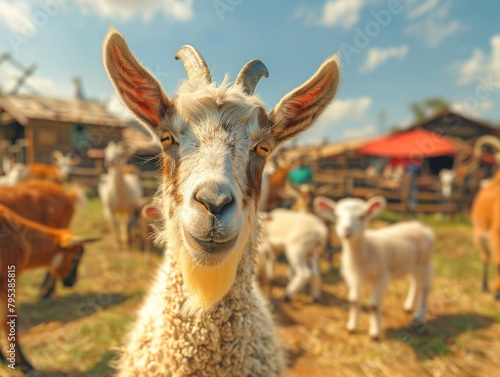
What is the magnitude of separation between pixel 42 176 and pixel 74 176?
20.4 feet

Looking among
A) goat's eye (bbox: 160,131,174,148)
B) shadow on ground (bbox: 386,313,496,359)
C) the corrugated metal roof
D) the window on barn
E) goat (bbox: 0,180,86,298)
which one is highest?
the corrugated metal roof

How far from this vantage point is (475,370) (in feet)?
15.9

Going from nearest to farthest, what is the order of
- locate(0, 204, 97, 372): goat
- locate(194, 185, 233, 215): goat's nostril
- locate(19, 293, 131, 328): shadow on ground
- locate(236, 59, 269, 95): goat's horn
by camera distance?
locate(194, 185, 233, 215): goat's nostril, locate(236, 59, 269, 95): goat's horn, locate(0, 204, 97, 372): goat, locate(19, 293, 131, 328): shadow on ground

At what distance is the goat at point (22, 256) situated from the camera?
3996 mm

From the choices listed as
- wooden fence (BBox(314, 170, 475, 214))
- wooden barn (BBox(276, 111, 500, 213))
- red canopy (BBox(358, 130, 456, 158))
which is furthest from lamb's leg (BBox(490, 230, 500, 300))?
red canopy (BBox(358, 130, 456, 158))

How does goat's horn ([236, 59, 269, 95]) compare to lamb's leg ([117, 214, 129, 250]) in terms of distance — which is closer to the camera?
goat's horn ([236, 59, 269, 95])

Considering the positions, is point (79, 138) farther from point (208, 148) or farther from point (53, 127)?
point (208, 148)

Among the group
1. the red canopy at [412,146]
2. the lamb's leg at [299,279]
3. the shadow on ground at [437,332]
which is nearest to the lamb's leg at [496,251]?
the shadow on ground at [437,332]

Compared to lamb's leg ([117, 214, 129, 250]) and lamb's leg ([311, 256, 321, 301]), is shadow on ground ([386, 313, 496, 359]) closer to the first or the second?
lamb's leg ([311, 256, 321, 301])

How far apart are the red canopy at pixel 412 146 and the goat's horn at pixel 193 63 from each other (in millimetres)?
22340

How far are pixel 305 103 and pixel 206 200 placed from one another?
3.84 feet

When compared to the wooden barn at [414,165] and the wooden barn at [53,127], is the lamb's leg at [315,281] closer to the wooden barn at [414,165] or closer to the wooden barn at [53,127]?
the wooden barn at [414,165]

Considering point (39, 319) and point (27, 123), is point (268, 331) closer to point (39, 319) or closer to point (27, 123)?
point (39, 319)

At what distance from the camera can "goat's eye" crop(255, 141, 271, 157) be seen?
2.18 meters
